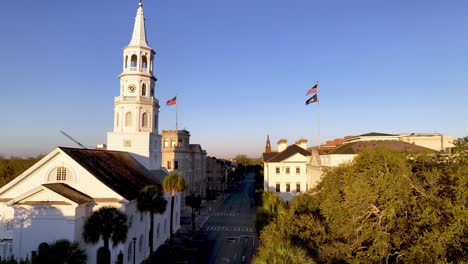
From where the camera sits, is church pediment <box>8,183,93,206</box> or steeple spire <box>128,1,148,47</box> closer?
church pediment <box>8,183,93,206</box>

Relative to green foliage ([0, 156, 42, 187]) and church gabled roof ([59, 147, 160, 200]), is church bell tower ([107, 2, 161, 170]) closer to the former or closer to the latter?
church gabled roof ([59, 147, 160, 200])

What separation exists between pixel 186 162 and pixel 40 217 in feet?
156

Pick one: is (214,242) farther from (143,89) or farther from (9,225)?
(9,225)

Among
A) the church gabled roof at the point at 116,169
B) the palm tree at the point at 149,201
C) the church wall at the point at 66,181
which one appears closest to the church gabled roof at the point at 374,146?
the church gabled roof at the point at 116,169

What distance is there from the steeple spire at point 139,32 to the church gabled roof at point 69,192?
19.3 meters

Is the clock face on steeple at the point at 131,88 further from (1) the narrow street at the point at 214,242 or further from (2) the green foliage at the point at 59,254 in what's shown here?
(2) the green foliage at the point at 59,254

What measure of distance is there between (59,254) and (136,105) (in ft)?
73.3

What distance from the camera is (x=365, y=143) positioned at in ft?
165

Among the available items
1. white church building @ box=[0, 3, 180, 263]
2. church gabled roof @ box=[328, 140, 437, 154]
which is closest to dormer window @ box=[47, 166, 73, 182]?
white church building @ box=[0, 3, 180, 263]

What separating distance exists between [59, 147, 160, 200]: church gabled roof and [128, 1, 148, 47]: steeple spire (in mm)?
12808

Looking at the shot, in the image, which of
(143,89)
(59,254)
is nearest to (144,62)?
(143,89)

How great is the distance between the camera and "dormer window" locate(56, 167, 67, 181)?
29.5m

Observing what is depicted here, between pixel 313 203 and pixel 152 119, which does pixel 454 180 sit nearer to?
pixel 313 203

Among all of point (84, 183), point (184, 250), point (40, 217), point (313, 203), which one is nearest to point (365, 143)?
point (313, 203)
